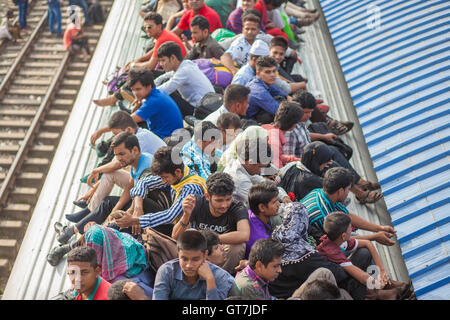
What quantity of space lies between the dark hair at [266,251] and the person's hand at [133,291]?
0.81m

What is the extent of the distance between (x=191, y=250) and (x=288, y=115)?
2.26m

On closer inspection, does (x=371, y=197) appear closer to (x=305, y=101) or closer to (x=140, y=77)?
(x=305, y=101)

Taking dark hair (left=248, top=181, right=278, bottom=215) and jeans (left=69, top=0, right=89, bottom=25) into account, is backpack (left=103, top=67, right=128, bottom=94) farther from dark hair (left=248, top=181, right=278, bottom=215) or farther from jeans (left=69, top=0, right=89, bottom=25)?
jeans (left=69, top=0, right=89, bottom=25)

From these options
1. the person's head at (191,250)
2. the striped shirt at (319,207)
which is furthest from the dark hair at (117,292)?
the striped shirt at (319,207)

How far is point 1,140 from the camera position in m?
9.92

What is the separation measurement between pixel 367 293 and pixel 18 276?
130 inches

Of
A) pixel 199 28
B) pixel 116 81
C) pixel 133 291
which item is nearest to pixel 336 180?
pixel 133 291

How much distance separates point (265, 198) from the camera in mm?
4223

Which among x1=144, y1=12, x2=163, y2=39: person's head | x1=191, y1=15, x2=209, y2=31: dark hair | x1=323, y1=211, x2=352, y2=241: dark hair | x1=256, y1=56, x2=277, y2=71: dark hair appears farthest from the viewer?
x1=144, y1=12, x2=163, y2=39: person's head

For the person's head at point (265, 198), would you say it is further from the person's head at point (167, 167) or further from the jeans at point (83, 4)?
the jeans at point (83, 4)

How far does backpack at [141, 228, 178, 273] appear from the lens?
163 inches

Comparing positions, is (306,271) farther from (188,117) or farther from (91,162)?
(91,162)

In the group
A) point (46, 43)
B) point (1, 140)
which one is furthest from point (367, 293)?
point (46, 43)

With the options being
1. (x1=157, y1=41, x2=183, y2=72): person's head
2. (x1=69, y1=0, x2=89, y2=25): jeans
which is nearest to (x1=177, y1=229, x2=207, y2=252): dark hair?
(x1=157, y1=41, x2=183, y2=72): person's head
